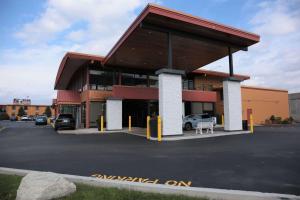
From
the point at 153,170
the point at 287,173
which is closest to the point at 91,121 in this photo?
the point at 153,170

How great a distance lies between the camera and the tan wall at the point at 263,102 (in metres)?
32.9

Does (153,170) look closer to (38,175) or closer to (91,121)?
(38,175)

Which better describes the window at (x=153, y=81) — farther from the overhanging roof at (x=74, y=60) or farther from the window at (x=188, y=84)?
the overhanging roof at (x=74, y=60)

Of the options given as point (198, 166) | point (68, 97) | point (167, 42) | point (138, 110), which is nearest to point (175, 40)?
point (167, 42)

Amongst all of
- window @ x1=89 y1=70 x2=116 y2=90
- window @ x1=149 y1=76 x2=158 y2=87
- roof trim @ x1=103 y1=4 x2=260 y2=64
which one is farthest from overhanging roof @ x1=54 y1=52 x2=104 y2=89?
window @ x1=149 y1=76 x2=158 y2=87

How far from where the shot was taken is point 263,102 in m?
34.5

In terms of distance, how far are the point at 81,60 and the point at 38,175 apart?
22066 mm

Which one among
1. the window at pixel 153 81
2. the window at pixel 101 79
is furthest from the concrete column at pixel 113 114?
the window at pixel 153 81

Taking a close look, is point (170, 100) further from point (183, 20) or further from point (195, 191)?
point (195, 191)

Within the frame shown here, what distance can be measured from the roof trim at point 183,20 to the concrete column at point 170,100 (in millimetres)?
3261

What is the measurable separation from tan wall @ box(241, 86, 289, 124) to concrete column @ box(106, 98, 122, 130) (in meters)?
16.4

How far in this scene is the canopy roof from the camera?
15871 mm

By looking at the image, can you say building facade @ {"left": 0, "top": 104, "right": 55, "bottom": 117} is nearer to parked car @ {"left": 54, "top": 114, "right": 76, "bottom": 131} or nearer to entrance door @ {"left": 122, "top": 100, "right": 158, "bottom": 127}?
entrance door @ {"left": 122, "top": 100, "right": 158, "bottom": 127}

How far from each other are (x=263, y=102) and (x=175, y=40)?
20648mm
